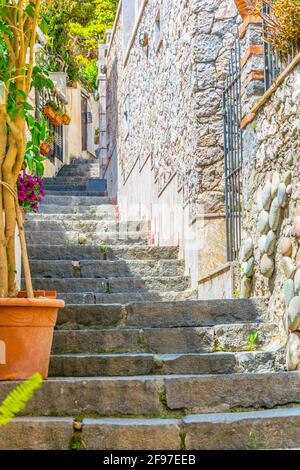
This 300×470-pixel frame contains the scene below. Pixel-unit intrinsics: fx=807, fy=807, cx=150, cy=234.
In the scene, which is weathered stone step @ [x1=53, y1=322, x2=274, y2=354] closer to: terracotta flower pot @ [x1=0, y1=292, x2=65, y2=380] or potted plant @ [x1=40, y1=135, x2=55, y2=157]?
terracotta flower pot @ [x1=0, y1=292, x2=65, y2=380]

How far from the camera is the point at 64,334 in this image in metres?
4.25

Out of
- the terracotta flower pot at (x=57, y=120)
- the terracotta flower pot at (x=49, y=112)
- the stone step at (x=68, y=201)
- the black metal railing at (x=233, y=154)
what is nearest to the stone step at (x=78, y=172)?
the terracotta flower pot at (x=57, y=120)

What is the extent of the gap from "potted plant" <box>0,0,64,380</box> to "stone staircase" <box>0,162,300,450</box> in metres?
0.16

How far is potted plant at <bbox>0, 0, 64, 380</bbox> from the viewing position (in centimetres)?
352

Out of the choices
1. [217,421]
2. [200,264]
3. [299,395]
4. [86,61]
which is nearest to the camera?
[217,421]

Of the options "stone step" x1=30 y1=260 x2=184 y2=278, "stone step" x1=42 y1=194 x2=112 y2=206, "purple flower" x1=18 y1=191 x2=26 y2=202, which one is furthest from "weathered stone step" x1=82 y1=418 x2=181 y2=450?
"stone step" x1=42 y1=194 x2=112 y2=206

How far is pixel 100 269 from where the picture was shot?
643 cm

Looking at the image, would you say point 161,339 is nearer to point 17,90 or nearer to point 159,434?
point 159,434

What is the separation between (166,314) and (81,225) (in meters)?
3.78

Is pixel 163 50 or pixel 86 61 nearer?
pixel 163 50

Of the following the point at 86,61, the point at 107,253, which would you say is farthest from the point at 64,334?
the point at 86,61

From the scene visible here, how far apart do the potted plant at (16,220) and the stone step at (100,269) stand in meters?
2.08
